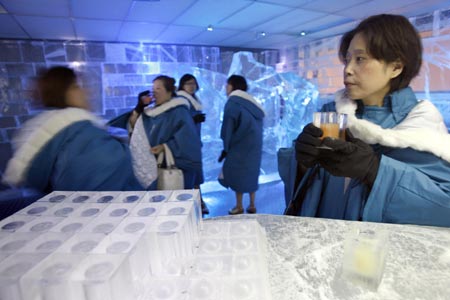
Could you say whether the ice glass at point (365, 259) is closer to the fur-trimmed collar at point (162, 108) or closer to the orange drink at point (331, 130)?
the orange drink at point (331, 130)

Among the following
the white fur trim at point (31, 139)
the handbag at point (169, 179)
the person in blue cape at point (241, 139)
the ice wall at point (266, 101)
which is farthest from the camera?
the ice wall at point (266, 101)

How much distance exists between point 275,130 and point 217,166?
138 centimetres

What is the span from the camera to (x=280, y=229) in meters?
0.72

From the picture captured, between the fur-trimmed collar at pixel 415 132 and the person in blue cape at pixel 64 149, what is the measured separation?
44.0 inches

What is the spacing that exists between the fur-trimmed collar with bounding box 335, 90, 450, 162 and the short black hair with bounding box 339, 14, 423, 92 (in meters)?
0.15

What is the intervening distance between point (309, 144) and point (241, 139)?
2.25m

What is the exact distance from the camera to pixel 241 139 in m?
3.00

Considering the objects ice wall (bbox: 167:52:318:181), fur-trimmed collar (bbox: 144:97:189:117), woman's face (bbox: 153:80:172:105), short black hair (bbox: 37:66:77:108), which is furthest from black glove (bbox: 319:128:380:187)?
ice wall (bbox: 167:52:318:181)

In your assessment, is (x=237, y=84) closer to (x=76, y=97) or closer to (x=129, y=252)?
(x=76, y=97)

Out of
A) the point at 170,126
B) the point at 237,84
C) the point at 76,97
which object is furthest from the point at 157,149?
the point at 237,84

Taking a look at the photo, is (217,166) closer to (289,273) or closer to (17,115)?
(17,115)

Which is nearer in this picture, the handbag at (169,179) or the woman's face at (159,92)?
the handbag at (169,179)

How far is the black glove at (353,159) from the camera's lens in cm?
71

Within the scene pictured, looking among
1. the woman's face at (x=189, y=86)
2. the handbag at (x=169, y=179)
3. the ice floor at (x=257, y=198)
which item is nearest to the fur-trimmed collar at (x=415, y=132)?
the handbag at (x=169, y=179)
